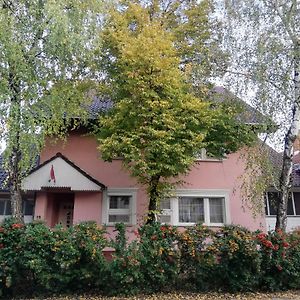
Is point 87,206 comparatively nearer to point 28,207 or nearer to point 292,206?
point 28,207

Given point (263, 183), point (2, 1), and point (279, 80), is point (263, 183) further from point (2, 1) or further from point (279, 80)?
point (2, 1)

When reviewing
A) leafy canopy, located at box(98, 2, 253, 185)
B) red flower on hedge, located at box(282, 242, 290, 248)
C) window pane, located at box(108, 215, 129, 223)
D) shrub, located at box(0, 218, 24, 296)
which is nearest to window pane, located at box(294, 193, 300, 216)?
leafy canopy, located at box(98, 2, 253, 185)

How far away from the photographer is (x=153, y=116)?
10.5 metres

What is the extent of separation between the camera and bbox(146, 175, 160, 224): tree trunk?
37.3ft

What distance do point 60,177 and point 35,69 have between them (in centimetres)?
493

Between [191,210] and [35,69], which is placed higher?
[35,69]

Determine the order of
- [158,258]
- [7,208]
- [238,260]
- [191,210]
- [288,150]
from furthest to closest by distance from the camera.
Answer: [7,208] < [191,210] < [288,150] < [238,260] < [158,258]

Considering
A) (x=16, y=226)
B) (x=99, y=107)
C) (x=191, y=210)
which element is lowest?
(x=16, y=226)

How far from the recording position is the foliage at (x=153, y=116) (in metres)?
10.4

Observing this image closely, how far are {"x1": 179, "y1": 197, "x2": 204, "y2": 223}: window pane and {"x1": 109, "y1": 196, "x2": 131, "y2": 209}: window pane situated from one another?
239 centimetres

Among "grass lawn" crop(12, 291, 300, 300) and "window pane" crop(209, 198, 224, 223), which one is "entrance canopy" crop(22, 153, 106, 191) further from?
"grass lawn" crop(12, 291, 300, 300)

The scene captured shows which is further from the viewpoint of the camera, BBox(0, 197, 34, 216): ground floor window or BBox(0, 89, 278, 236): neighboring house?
BBox(0, 197, 34, 216): ground floor window

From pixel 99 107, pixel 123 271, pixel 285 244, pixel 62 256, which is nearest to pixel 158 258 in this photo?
pixel 123 271

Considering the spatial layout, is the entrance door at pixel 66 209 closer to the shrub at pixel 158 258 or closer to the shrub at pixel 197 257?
the shrub at pixel 158 258
